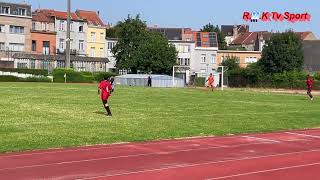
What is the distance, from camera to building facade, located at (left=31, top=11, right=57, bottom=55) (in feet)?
300

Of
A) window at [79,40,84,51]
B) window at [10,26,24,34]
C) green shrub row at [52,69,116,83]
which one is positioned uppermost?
window at [10,26,24,34]

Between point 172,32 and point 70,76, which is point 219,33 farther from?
point 70,76

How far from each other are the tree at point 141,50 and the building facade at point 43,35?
414 inches

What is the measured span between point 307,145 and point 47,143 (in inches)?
311

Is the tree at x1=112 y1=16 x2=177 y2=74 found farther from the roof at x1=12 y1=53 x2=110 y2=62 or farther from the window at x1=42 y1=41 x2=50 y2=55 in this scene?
the window at x1=42 y1=41 x2=50 y2=55

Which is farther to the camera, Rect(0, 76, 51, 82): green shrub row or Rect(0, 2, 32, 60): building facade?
Rect(0, 2, 32, 60): building facade

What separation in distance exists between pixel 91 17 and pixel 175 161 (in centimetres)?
9605

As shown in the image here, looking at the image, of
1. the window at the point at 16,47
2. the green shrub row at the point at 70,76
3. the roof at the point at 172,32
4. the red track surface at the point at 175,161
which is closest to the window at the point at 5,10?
the window at the point at 16,47

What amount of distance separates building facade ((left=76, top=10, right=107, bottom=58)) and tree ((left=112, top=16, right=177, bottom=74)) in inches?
307

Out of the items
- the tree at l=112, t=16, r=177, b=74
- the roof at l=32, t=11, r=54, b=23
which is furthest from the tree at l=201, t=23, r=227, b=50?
the roof at l=32, t=11, r=54, b=23

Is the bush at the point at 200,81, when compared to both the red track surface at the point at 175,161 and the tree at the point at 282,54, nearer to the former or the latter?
the tree at the point at 282,54

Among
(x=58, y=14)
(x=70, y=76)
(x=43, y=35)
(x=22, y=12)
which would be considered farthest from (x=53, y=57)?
(x=70, y=76)

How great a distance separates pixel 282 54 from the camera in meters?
90.7

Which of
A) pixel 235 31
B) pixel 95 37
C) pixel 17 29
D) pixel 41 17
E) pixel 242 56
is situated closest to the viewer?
pixel 17 29
